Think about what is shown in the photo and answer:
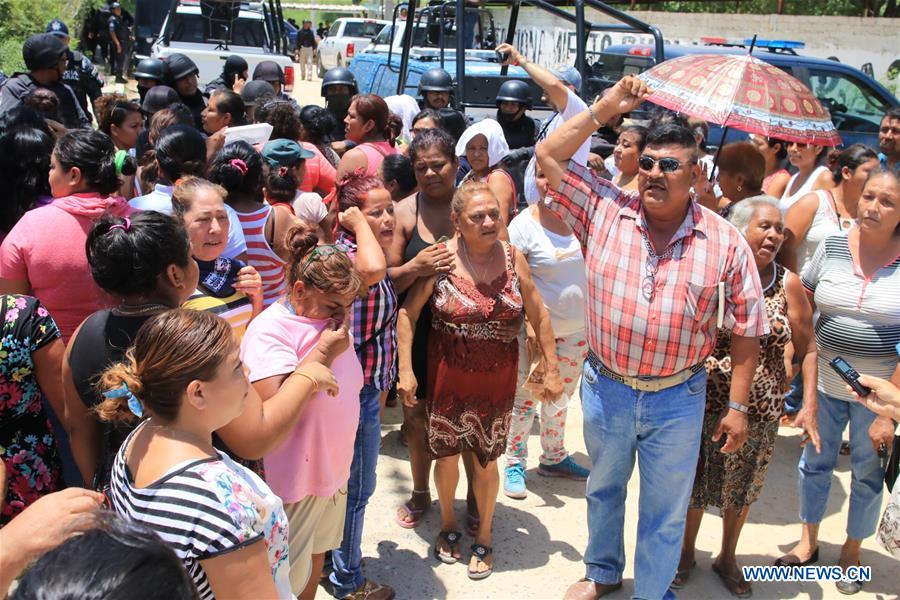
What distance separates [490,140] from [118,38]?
62.4ft

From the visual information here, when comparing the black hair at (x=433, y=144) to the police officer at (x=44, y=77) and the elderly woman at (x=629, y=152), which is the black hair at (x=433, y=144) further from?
the police officer at (x=44, y=77)

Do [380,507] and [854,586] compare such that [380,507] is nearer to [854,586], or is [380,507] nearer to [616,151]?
[854,586]

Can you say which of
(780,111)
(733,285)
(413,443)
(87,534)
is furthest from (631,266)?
(87,534)

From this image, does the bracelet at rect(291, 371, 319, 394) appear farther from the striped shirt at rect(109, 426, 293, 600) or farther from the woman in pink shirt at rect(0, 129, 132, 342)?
the woman in pink shirt at rect(0, 129, 132, 342)

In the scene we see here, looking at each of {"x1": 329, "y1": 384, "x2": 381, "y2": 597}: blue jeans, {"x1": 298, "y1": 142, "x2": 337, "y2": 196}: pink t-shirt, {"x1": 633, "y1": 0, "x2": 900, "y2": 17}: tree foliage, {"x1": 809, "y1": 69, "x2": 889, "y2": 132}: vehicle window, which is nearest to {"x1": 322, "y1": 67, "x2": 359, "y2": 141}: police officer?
{"x1": 298, "y1": 142, "x2": 337, "y2": 196}: pink t-shirt

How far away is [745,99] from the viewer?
11.7ft

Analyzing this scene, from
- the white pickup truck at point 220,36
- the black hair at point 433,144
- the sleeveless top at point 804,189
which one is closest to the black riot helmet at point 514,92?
the sleeveless top at point 804,189

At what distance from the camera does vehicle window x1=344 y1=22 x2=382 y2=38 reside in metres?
24.8

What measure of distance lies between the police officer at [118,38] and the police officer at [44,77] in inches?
609

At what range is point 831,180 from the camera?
556cm

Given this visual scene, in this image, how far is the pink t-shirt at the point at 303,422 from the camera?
273cm

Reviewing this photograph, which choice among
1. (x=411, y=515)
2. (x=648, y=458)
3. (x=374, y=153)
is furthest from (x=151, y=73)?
(x=648, y=458)

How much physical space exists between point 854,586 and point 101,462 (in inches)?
135

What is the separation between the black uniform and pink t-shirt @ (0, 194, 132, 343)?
16.7 ft
